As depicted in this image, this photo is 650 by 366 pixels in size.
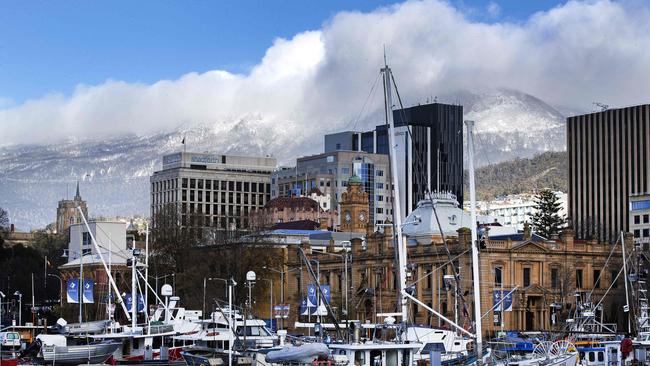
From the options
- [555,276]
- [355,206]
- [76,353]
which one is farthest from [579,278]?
[76,353]

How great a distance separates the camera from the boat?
86.4 meters

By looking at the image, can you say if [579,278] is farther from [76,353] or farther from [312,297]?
[76,353]

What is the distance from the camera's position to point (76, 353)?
87.0 metres

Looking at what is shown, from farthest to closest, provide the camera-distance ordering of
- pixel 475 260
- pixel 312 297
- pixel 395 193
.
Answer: pixel 312 297 → pixel 395 193 → pixel 475 260

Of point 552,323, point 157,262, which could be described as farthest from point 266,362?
point 157,262

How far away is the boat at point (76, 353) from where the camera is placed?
86375 mm

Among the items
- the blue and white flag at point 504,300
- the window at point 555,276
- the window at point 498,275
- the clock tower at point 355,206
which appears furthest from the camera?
the clock tower at point 355,206

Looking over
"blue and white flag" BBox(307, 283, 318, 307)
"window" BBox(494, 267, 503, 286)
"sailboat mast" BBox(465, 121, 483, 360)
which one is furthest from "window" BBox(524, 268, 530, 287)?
"sailboat mast" BBox(465, 121, 483, 360)

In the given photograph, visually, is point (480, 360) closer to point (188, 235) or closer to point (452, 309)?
point (452, 309)

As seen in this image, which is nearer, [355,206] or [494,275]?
[494,275]

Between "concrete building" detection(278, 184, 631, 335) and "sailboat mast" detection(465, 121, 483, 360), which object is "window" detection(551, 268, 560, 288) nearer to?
"concrete building" detection(278, 184, 631, 335)

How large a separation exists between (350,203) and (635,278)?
338 feet

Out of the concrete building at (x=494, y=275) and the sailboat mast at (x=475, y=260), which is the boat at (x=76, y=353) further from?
the concrete building at (x=494, y=275)

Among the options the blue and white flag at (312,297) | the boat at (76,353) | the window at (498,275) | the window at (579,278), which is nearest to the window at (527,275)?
the window at (498,275)
